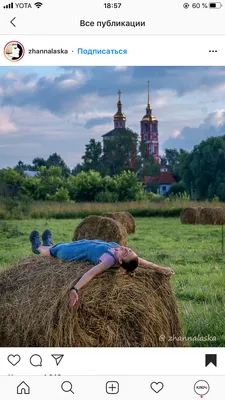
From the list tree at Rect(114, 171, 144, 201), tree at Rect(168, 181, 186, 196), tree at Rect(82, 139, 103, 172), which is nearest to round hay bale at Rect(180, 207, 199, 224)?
tree at Rect(114, 171, 144, 201)

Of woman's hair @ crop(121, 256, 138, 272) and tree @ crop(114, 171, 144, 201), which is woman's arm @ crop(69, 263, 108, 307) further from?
tree @ crop(114, 171, 144, 201)

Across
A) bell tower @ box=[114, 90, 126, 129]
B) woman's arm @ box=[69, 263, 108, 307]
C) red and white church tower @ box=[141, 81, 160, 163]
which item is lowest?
woman's arm @ box=[69, 263, 108, 307]

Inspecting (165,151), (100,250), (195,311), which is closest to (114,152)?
(165,151)

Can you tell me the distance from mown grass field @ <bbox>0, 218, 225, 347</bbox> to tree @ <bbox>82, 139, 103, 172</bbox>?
90 centimetres

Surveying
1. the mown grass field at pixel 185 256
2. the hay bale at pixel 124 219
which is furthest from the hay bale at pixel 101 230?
the hay bale at pixel 124 219

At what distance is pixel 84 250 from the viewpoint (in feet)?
10.7

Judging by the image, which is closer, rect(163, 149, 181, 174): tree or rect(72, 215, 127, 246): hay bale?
rect(163, 149, 181, 174): tree

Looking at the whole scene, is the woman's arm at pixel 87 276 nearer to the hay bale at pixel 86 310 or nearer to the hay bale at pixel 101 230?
the hay bale at pixel 86 310

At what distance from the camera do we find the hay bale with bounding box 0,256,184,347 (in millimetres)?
3004
